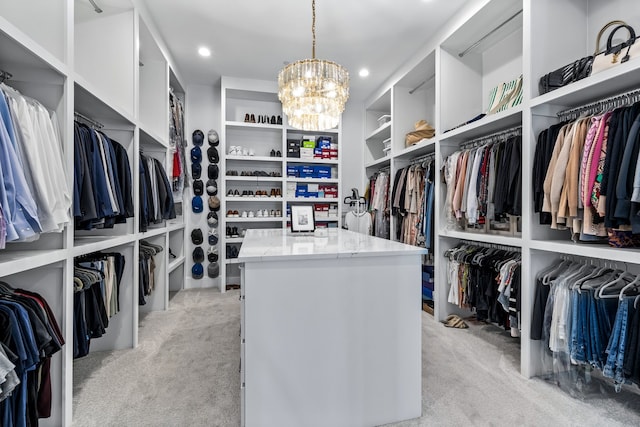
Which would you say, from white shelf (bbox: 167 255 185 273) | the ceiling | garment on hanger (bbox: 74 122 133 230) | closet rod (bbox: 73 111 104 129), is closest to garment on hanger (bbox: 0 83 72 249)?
garment on hanger (bbox: 74 122 133 230)

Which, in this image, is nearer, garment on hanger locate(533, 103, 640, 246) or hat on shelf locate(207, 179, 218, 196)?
garment on hanger locate(533, 103, 640, 246)

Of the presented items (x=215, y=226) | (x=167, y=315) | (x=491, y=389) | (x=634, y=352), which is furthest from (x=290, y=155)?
(x=634, y=352)

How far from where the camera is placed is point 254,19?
118 inches

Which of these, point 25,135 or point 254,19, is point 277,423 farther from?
point 254,19

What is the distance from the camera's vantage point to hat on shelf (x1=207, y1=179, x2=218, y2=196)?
4512 mm

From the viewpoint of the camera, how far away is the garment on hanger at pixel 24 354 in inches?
45.3

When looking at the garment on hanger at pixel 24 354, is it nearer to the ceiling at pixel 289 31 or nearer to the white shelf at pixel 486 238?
the ceiling at pixel 289 31

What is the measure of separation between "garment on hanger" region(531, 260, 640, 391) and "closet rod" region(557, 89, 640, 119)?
40.2 inches

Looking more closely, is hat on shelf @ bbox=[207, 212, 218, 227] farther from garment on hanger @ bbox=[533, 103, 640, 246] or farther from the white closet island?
garment on hanger @ bbox=[533, 103, 640, 246]

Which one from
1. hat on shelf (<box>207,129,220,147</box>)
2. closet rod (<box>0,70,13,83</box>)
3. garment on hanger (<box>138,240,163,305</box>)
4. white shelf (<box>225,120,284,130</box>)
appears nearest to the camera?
closet rod (<box>0,70,13,83</box>)

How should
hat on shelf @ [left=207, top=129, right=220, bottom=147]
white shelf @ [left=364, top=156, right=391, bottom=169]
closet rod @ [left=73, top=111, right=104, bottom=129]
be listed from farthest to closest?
white shelf @ [left=364, top=156, right=391, bottom=169] → hat on shelf @ [left=207, top=129, right=220, bottom=147] → closet rod @ [left=73, top=111, right=104, bottom=129]

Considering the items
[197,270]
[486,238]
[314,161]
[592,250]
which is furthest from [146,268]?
[592,250]

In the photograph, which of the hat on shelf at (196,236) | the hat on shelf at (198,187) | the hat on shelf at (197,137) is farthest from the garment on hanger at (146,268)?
the hat on shelf at (197,137)

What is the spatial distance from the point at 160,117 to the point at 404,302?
10.5 feet
